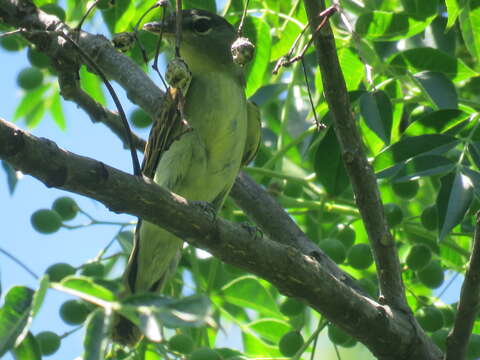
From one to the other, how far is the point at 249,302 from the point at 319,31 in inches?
66.2

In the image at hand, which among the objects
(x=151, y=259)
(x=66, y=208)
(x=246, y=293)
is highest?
(x=66, y=208)

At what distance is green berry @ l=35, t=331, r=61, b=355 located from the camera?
368cm

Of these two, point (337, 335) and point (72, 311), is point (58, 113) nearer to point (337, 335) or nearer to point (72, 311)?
point (72, 311)

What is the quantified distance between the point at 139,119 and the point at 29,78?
70 cm

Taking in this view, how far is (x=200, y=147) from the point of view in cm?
436

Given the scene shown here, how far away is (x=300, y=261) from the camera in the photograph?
9.93ft

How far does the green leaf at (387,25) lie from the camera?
3686 millimetres

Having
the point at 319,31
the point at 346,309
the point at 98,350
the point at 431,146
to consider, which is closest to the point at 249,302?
the point at 346,309

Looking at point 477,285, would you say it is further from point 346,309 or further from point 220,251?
point 220,251

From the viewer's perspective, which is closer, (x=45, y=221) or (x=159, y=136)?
(x=159, y=136)

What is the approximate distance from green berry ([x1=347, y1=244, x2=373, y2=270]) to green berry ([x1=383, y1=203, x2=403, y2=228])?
7.3 inches

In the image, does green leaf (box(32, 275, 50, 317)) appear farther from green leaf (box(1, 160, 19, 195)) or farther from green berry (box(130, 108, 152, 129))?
green berry (box(130, 108, 152, 129))

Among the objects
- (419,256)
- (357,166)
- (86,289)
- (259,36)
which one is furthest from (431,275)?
(86,289)

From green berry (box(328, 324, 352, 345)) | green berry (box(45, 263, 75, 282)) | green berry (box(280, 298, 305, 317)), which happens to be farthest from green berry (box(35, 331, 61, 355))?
green berry (box(328, 324, 352, 345))
